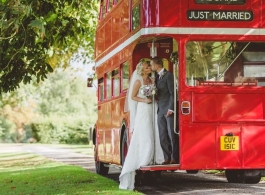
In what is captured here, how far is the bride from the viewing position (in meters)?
14.7

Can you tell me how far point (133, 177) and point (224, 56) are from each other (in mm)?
2944

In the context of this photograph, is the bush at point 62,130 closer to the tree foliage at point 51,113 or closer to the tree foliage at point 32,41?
the tree foliage at point 51,113

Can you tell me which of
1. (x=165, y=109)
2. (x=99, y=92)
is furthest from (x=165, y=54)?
(x=99, y=92)

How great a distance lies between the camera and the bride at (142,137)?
48.2 ft

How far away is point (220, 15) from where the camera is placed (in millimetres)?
14008

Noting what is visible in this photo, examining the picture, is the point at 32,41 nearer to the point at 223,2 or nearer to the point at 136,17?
the point at 136,17

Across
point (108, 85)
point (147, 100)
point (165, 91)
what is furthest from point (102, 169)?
point (165, 91)

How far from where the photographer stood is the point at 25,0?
1684 cm

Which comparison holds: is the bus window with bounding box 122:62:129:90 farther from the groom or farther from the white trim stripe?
the white trim stripe

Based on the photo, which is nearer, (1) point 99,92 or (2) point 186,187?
(2) point 186,187

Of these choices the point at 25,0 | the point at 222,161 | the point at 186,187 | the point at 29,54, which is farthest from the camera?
the point at 29,54

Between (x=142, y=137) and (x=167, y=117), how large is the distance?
2.10 feet

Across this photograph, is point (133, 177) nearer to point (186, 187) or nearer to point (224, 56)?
point (186, 187)

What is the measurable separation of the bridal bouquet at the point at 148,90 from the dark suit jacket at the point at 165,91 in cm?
10
